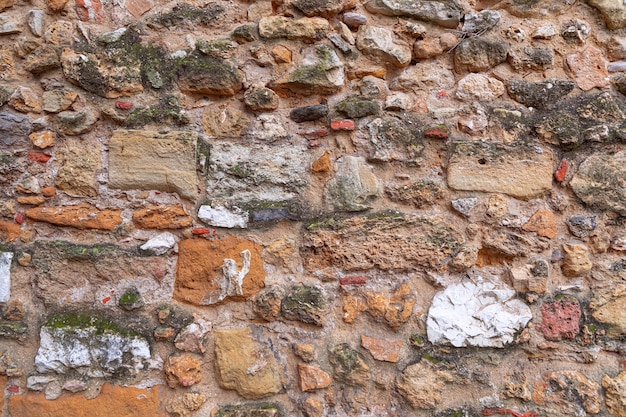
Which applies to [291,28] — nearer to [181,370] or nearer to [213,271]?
[213,271]

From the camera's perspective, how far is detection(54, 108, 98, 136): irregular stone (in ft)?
5.31

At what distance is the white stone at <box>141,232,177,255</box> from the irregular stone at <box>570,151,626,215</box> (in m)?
1.48

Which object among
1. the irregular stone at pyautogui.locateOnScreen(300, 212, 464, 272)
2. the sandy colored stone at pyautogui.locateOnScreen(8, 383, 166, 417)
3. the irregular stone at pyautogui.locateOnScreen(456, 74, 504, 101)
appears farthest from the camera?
the irregular stone at pyautogui.locateOnScreen(456, 74, 504, 101)

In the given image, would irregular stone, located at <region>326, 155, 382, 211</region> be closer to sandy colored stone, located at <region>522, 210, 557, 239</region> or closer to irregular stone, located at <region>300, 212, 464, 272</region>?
irregular stone, located at <region>300, 212, 464, 272</region>

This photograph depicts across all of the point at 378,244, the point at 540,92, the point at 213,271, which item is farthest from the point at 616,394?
the point at 213,271

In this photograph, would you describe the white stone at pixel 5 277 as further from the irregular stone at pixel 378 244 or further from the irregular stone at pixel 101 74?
the irregular stone at pixel 378 244

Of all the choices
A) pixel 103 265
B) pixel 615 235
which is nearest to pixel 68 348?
pixel 103 265

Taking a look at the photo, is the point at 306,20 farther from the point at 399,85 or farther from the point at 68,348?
the point at 68,348

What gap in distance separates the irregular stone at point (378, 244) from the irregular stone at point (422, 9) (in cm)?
77

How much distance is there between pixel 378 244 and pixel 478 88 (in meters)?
0.71

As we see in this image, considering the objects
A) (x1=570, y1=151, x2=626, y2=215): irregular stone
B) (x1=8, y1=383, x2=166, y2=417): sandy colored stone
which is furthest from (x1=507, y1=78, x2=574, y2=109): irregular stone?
(x1=8, y1=383, x2=166, y2=417): sandy colored stone

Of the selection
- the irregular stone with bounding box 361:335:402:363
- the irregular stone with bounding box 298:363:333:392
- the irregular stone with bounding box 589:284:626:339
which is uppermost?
the irregular stone with bounding box 589:284:626:339

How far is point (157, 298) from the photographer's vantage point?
1.62 meters

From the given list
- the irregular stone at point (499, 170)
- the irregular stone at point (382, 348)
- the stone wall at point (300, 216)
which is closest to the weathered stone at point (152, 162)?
the stone wall at point (300, 216)
